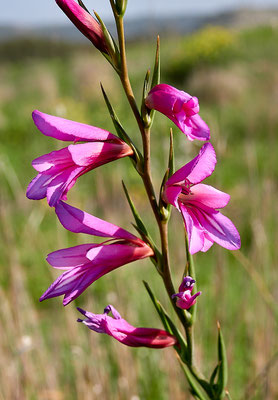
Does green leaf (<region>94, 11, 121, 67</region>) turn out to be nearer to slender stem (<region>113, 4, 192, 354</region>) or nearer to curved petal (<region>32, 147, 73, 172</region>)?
slender stem (<region>113, 4, 192, 354</region>)

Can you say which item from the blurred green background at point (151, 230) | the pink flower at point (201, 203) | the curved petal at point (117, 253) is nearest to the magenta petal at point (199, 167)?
the pink flower at point (201, 203)

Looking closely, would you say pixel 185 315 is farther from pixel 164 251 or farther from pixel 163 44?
pixel 163 44

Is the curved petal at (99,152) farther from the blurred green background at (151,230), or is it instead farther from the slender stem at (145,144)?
the blurred green background at (151,230)

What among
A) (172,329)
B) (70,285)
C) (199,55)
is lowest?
(172,329)

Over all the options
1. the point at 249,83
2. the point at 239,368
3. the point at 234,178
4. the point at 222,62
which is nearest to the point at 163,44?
the point at 222,62

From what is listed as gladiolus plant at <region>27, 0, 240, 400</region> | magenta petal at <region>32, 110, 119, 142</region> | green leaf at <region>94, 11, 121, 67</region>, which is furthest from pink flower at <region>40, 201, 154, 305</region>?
green leaf at <region>94, 11, 121, 67</region>

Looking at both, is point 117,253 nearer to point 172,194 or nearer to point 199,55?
point 172,194

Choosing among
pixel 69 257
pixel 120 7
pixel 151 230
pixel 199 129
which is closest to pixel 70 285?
pixel 69 257
